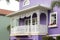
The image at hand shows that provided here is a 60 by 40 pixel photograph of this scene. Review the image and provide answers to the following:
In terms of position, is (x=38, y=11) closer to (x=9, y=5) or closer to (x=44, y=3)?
(x=44, y=3)

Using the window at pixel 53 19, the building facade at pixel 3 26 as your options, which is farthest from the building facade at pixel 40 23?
the building facade at pixel 3 26

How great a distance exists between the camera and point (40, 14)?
20.6 metres

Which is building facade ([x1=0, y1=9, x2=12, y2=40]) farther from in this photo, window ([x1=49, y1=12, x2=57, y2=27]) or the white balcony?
window ([x1=49, y1=12, x2=57, y2=27])

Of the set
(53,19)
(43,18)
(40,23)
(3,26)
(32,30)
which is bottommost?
(32,30)

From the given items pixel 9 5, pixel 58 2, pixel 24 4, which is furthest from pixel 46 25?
pixel 9 5

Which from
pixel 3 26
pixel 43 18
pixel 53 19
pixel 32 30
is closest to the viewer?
pixel 53 19

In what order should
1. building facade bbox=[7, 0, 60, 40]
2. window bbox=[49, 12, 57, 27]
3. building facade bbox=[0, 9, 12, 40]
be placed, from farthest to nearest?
building facade bbox=[0, 9, 12, 40], window bbox=[49, 12, 57, 27], building facade bbox=[7, 0, 60, 40]

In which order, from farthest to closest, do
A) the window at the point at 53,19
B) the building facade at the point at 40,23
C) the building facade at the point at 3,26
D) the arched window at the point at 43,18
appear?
the building facade at the point at 3,26
the arched window at the point at 43,18
the window at the point at 53,19
the building facade at the point at 40,23

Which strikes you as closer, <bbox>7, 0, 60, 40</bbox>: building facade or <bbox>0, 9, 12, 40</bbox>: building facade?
<bbox>7, 0, 60, 40</bbox>: building facade

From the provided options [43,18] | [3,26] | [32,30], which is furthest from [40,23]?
[3,26]

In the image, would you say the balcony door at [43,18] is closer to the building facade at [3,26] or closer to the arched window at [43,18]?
the arched window at [43,18]

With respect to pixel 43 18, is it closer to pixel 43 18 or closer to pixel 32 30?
pixel 43 18

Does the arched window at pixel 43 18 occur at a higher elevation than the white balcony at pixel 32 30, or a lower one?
higher

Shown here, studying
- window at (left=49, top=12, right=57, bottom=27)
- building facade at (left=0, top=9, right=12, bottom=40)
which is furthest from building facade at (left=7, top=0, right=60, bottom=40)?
building facade at (left=0, top=9, right=12, bottom=40)
